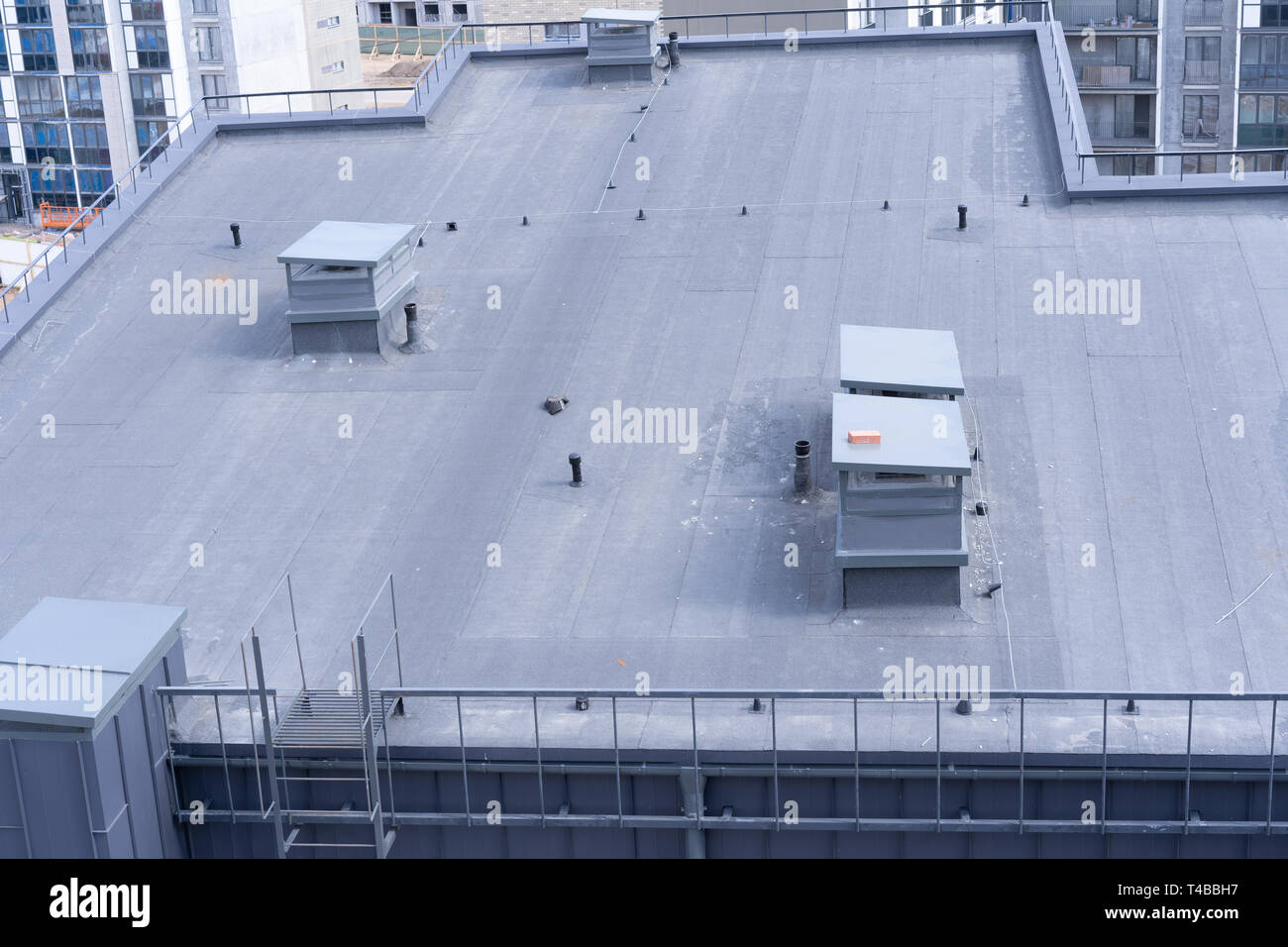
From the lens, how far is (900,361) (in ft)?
77.2

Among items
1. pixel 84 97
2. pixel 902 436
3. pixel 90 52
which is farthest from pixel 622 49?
pixel 84 97

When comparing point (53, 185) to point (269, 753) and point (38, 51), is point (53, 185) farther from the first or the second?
point (269, 753)

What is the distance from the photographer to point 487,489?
78.9ft

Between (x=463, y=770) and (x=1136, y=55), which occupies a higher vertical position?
(x=463, y=770)

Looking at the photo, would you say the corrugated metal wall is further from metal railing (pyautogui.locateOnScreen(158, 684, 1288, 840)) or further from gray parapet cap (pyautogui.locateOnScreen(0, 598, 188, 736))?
gray parapet cap (pyautogui.locateOnScreen(0, 598, 188, 736))

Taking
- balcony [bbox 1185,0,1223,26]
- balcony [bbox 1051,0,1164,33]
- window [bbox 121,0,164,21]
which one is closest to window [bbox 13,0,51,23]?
window [bbox 121,0,164,21]

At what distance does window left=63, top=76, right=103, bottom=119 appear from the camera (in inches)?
3841

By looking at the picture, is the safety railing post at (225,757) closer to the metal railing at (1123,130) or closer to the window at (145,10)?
the metal railing at (1123,130)

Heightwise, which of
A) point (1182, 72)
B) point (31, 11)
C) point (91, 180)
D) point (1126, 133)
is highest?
point (31, 11)

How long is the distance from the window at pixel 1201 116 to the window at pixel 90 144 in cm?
5786

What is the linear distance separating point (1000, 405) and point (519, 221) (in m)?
10.9

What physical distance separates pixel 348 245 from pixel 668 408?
19.7 feet

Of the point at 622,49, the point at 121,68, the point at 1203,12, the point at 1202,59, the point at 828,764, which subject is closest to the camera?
the point at 828,764

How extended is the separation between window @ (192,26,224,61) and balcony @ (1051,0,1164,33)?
44199 mm
